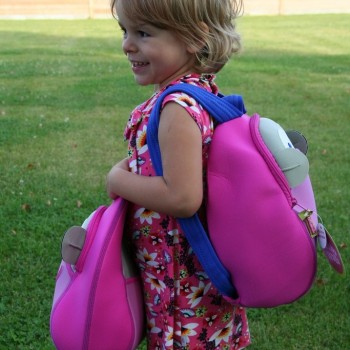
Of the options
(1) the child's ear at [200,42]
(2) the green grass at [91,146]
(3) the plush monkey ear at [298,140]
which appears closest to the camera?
(1) the child's ear at [200,42]

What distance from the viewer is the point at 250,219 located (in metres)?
1.74

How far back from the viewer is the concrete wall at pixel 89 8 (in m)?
28.4

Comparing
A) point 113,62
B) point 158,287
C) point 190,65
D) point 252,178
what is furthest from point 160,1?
point 113,62

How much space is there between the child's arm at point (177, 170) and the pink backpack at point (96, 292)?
157mm

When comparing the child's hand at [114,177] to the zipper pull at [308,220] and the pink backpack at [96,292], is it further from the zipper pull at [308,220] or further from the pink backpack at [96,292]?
the zipper pull at [308,220]

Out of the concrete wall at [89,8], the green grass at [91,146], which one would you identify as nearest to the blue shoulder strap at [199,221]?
the green grass at [91,146]

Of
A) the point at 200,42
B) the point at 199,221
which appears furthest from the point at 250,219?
the point at 200,42

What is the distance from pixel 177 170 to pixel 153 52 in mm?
372

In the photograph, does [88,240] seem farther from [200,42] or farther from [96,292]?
[200,42]

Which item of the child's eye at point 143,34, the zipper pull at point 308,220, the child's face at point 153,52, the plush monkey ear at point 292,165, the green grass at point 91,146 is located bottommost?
the green grass at point 91,146

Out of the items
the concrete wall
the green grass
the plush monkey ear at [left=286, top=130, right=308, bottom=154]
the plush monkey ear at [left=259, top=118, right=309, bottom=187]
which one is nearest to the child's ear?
the plush monkey ear at [left=259, top=118, right=309, bottom=187]

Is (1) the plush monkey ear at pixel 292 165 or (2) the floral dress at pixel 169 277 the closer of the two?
(1) the plush monkey ear at pixel 292 165

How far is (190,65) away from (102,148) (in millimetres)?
4774

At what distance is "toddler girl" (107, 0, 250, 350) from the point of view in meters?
1.73
